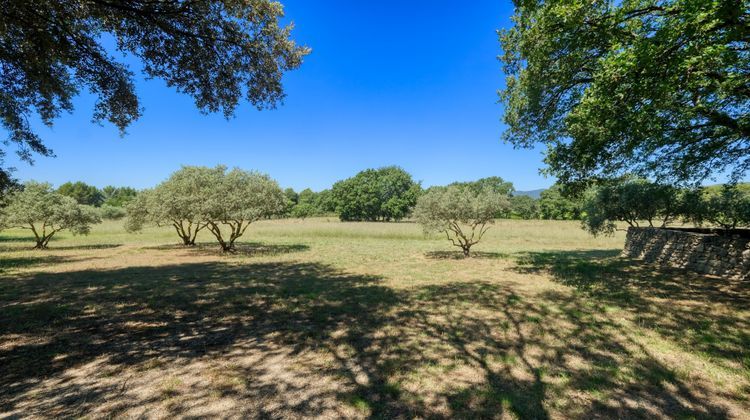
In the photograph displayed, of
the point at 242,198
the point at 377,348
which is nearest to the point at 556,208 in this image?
the point at 242,198

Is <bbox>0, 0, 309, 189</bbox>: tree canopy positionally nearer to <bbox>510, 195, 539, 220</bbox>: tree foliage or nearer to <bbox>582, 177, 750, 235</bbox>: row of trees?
<bbox>582, 177, 750, 235</bbox>: row of trees

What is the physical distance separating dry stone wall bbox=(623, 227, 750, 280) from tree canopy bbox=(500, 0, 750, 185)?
301 cm

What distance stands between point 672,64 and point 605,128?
12.1ft

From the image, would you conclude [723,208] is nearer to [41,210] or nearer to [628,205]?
[628,205]

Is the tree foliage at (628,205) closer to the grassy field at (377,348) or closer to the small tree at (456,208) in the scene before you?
the small tree at (456,208)

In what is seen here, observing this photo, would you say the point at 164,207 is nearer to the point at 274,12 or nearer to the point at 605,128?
the point at 274,12

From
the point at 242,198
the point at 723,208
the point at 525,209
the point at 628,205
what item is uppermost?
the point at 525,209

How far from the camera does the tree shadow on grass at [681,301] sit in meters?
6.17

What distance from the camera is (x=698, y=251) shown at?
45.0 feet

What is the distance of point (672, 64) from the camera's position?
7.11 meters

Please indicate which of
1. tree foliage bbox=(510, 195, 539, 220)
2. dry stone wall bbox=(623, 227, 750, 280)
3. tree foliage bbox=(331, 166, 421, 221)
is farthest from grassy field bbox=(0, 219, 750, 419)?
tree foliage bbox=(510, 195, 539, 220)

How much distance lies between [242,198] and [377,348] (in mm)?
18435

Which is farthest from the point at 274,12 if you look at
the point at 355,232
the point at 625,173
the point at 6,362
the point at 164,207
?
the point at 355,232

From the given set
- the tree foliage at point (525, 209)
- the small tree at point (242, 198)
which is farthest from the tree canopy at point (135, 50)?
the tree foliage at point (525, 209)
